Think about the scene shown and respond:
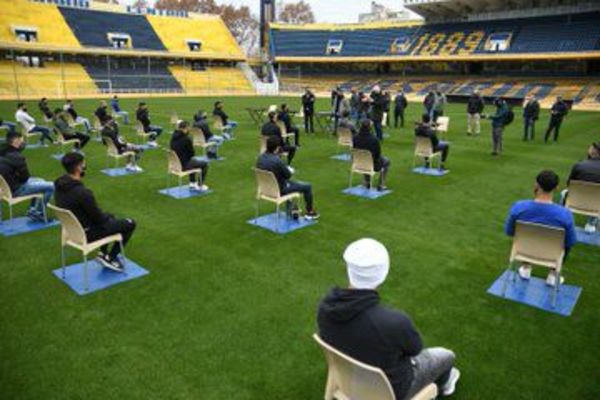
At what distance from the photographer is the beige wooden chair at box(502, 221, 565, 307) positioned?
5.07 m

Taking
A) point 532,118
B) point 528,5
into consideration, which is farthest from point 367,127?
point 528,5

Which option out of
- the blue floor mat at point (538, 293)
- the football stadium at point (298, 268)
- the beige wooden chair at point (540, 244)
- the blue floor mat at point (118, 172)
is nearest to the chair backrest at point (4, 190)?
the football stadium at point (298, 268)

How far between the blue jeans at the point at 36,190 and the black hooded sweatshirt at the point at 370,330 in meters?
6.97

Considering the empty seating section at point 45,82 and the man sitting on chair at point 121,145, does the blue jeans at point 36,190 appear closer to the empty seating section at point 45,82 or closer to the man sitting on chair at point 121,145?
the man sitting on chair at point 121,145

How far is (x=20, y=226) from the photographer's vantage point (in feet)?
26.5

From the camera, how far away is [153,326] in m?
5.04

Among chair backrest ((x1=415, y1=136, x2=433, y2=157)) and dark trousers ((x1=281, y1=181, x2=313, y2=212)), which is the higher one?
chair backrest ((x1=415, y1=136, x2=433, y2=157))

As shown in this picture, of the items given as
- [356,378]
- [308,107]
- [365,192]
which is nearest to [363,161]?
[365,192]

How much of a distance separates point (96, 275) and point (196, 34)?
56677 millimetres

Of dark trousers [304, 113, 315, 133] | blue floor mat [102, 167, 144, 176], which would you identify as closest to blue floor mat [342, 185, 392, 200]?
blue floor mat [102, 167, 144, 176]

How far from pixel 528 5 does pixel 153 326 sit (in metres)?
54.6

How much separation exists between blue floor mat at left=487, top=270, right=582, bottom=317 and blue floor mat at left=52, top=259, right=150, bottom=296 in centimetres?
476

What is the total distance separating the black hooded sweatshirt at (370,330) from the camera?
281 cm

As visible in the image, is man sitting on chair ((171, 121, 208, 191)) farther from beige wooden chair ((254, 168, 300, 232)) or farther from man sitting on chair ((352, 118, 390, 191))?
man sitting on chair ((352, 118, 390, 191))
